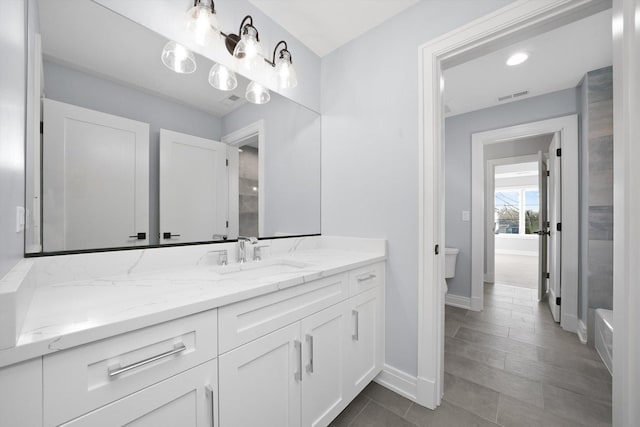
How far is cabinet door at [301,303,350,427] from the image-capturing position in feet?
3.66

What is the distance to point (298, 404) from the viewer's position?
108 cm

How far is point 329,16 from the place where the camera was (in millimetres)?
1699

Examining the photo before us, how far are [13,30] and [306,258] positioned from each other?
4.68ft

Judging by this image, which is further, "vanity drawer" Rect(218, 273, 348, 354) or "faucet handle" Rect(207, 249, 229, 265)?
"faucet handle" Rect(207, 249, 229, 265)

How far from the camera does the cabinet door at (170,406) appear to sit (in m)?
0.60

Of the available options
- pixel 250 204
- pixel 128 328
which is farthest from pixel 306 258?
pixel 128 328

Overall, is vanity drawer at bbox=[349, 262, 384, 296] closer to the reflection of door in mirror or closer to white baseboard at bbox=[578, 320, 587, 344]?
the reflection of door in mirror

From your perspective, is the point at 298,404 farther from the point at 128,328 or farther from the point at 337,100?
the point at 337,100

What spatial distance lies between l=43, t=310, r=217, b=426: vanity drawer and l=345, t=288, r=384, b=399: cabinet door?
2.75 ft

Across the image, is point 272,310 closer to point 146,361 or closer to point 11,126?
point 146,361

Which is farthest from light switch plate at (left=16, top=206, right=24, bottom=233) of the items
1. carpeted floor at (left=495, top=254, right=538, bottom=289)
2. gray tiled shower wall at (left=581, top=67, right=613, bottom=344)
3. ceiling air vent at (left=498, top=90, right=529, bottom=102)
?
carpeted floor at (left=495, top=254, right=538, bottom=289)

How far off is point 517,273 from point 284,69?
5.71 m

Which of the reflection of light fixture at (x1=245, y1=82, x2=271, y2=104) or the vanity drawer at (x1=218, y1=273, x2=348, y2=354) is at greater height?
the reflection of light fixture at (x1=245, y1=82, x2=271, y2=104)

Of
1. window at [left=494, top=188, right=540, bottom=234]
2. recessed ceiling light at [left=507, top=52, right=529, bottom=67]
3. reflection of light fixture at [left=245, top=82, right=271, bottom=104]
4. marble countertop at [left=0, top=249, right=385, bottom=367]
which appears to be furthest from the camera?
window at [left=494, top=188, right=540, bottom=234]
